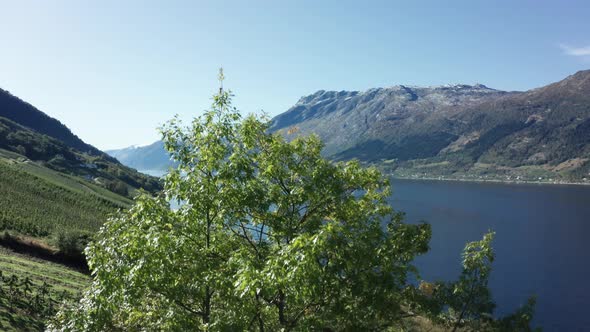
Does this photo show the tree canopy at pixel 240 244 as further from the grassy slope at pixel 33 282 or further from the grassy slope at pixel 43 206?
the grassy slope at pixel 43 206

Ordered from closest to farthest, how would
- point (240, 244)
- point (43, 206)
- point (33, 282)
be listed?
point (240, 244)
point (33, 282)
point (43, 206)

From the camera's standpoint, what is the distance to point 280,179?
41.8 ft

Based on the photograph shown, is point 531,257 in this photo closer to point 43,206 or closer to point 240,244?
point 43,206

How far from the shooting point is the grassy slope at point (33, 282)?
72.3 ft

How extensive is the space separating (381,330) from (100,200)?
381 feet

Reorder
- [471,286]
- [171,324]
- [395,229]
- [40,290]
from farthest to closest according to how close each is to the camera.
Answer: [40,290] → [471,286] → [395,229] → [171,324]

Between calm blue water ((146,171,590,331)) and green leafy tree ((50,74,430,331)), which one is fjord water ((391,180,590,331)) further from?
green leafy tree ((50,74,430,331))

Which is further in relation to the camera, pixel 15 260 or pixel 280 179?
pixel 15 260

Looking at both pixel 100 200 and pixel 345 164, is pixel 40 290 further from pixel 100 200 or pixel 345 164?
pixel 100 200

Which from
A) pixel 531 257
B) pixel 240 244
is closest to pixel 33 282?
pixel 240 244

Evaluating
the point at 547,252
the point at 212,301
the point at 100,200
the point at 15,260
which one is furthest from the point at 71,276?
the point at 547,252

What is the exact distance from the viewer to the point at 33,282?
1219 inches

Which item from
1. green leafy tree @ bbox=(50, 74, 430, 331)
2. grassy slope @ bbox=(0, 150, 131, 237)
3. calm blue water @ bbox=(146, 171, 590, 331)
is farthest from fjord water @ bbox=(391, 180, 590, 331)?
green leafy tree @ bbox=(50, 74, 430, 331)

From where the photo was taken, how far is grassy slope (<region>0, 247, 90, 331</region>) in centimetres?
2205
